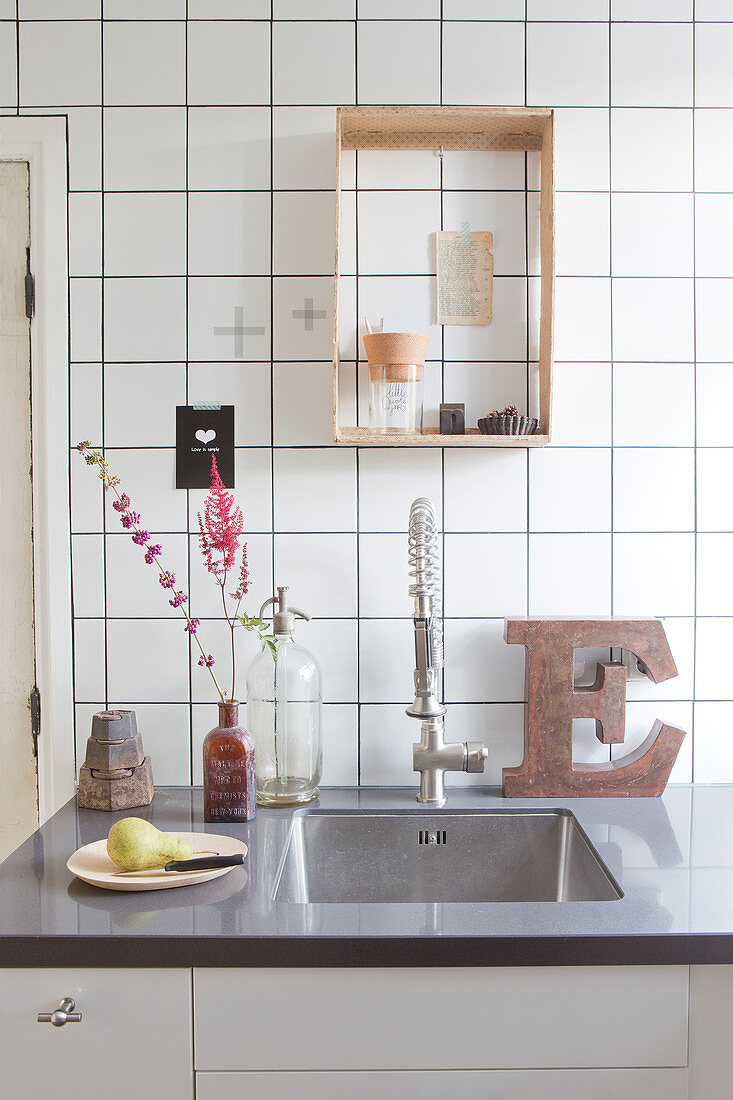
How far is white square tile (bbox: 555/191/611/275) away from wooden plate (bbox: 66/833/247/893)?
115 cm

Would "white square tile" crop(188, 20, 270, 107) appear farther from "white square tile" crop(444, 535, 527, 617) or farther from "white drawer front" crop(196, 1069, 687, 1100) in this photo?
"white drawer front" crop(196, 1069, 687, 1100)

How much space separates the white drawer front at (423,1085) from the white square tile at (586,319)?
1152mm

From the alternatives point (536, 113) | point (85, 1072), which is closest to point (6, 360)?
point (536, 113)

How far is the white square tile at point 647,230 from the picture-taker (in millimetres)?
1641

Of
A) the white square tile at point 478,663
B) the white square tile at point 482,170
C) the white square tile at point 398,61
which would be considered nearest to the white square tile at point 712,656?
the white square tile at point 478,663

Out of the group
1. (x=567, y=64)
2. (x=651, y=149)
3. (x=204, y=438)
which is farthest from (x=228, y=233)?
(x=651, y=149)

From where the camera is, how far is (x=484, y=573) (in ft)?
5.45

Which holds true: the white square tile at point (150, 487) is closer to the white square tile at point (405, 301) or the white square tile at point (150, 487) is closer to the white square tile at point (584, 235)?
the white square tile at point (405, 301)

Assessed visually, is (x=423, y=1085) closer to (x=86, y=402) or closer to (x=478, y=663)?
(x=478, y=663)

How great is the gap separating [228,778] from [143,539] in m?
0.43

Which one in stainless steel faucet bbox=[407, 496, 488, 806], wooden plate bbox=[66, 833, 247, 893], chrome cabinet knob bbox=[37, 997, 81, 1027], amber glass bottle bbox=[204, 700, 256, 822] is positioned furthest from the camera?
stainless steel faucet bbox=[407, 496, 488, 806]

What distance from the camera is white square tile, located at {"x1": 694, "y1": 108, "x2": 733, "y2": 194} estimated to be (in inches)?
64.4

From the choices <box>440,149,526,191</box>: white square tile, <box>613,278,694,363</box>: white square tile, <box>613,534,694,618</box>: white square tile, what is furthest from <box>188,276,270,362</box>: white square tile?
<box>613,534,694,618</box>: white square tile

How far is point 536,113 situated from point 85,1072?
1563 mm
